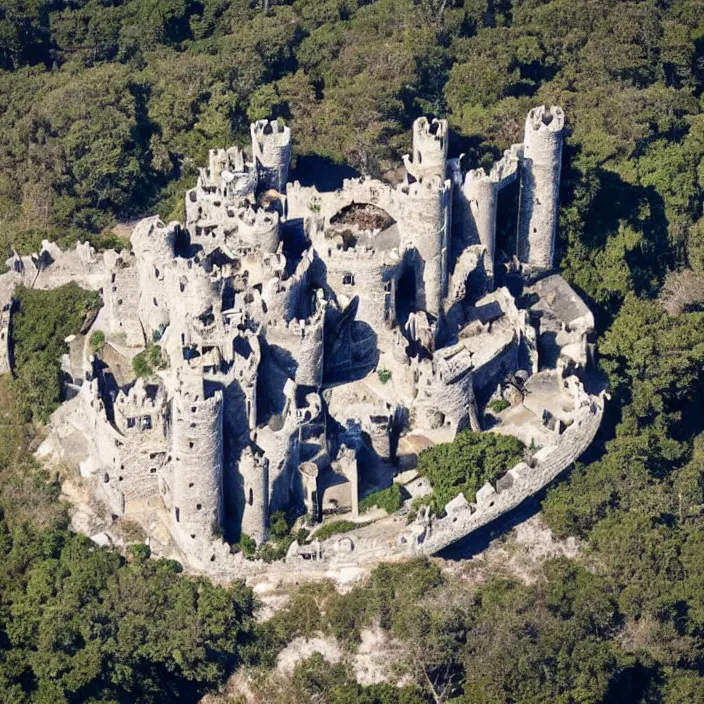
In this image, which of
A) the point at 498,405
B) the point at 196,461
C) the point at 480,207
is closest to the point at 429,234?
the point at 480,207

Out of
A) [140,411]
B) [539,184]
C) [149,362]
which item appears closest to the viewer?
[140,411]

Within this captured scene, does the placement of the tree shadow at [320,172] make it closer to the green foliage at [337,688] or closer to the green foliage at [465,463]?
the green foliage at [465,463]

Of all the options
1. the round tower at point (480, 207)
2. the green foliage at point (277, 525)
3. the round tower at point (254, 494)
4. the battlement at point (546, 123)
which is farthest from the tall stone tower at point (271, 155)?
the green foliage at point (277, 525)

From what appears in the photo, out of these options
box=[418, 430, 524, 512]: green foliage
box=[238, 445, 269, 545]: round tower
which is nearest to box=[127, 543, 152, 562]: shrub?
box=[238, 445, 269, 545]: round tower

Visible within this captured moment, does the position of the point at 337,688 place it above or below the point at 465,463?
below

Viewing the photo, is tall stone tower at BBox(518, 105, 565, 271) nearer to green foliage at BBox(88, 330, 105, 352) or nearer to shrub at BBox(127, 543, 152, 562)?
green foliage at BBox(88, 330, 105, 352)

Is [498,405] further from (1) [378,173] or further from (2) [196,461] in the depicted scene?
(1) [378,173]

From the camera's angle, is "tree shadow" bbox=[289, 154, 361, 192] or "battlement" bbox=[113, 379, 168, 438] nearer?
"battlement" bbox=[113, 379, 168, 438]
